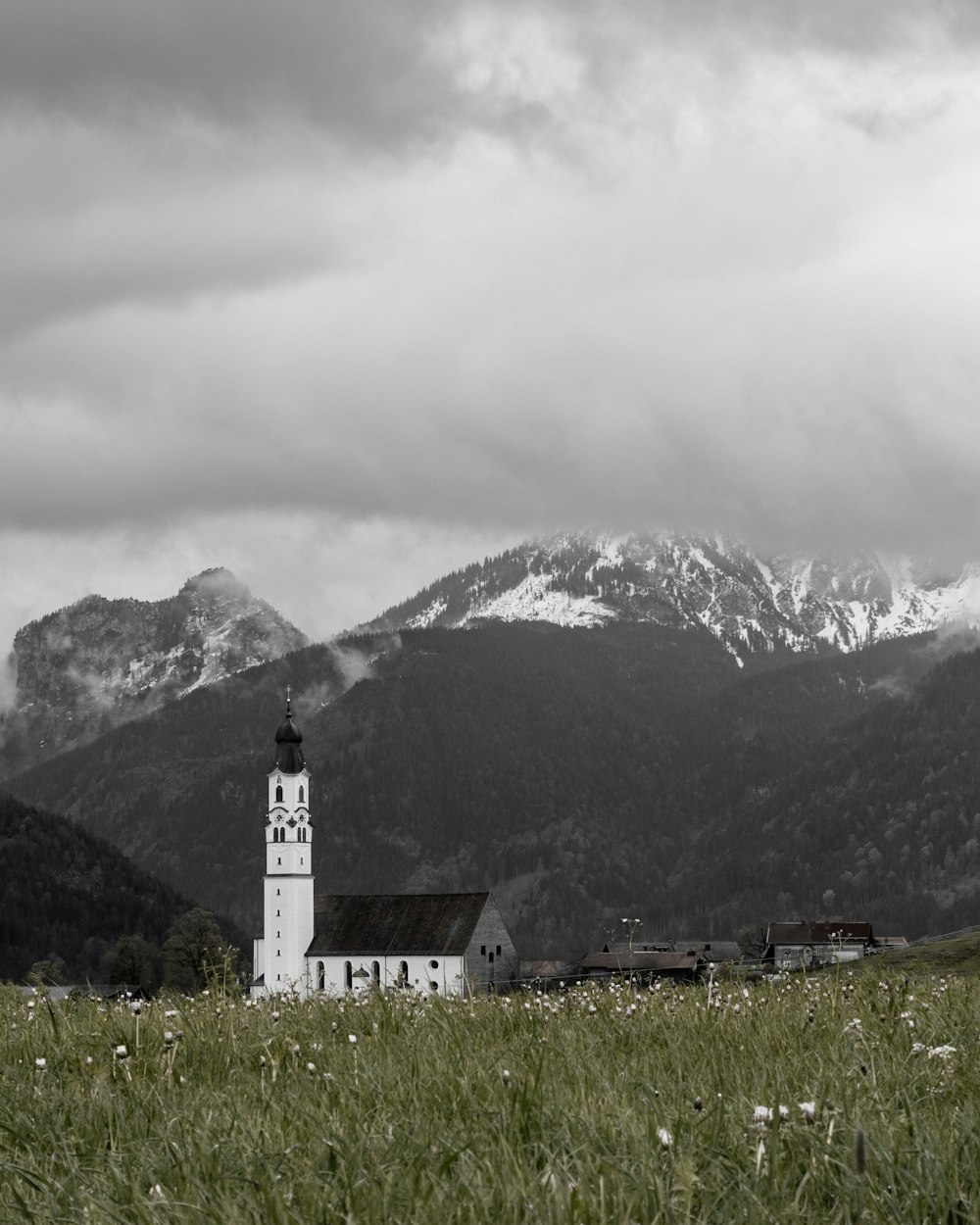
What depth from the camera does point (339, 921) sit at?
5064 inches

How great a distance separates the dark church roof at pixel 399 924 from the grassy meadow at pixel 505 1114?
4444 inches

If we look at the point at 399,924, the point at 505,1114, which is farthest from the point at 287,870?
the point at 505,1114

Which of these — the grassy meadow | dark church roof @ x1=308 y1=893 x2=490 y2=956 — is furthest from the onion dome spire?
the grassy meadow

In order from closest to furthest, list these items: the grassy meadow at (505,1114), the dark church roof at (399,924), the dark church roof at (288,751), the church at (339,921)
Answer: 1. the grassy meadow at (505,1114)
2. the church at (339,921)
3. the dark church roof at (399,924)
4. the dark church roof at (288,751)

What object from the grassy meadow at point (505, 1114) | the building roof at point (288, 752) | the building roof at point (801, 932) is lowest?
the building roof at point (801, 932)

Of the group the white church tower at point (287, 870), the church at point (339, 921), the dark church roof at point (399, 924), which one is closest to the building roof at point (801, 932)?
the church at point (339, 921)

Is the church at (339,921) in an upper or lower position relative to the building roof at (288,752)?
lower

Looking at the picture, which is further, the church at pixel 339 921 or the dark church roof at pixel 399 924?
the dark church roof at pixel 399 924

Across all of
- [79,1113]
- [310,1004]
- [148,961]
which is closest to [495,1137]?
[79,1113]

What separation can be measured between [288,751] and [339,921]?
15979mm

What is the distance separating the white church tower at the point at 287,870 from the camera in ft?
416

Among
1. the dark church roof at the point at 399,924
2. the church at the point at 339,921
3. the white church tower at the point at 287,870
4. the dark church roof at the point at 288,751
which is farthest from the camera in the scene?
the dark church roof at the point at 288,751

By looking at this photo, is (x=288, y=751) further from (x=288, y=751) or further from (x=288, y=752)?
(x=288, y=752)

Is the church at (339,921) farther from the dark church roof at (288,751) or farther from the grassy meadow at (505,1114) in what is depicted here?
the grassy meadow at (505,1114)
